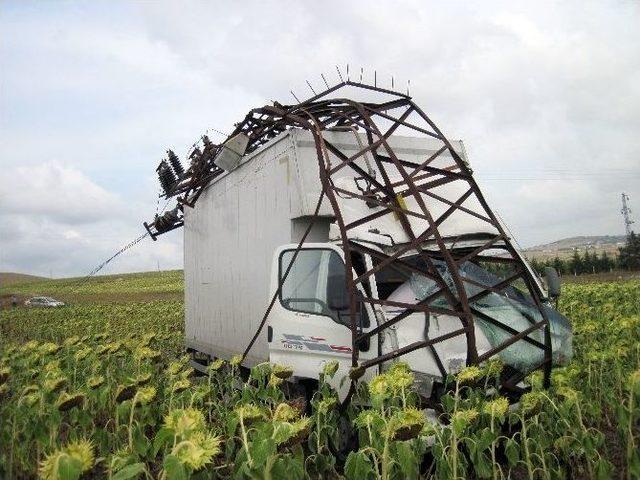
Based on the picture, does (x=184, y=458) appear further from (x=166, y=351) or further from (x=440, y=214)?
(x=166, y=351)

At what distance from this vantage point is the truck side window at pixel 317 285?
5.29 m

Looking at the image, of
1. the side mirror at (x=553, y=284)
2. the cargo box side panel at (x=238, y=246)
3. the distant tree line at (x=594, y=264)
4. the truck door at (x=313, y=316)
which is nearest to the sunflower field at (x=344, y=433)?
the truck door at (x=313, y=316)

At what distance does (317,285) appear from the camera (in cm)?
568

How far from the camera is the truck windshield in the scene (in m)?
4.96

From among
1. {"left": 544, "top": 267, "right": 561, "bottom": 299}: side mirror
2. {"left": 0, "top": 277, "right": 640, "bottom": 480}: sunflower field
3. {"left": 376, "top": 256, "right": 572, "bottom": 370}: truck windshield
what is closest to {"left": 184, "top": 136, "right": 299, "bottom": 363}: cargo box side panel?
{"left": 0, "top": 277, "right": 640, "bottom": 480}: sunflower field

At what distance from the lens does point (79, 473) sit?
2381mm

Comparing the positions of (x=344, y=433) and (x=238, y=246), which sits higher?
(x=238, y=246)

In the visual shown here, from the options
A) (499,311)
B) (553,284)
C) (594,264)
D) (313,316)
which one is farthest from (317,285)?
(594,264)

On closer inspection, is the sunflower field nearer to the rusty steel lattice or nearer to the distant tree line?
the rusty steel lattice

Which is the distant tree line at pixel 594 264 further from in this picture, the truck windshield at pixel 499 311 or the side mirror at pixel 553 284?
the truck windshield at pixel 499 311

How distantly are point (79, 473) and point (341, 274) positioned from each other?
3.30m

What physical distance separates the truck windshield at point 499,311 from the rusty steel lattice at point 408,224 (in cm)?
4

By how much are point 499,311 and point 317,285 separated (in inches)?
72.4

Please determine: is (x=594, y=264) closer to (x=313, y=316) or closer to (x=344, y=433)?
(x=313, y=316)
